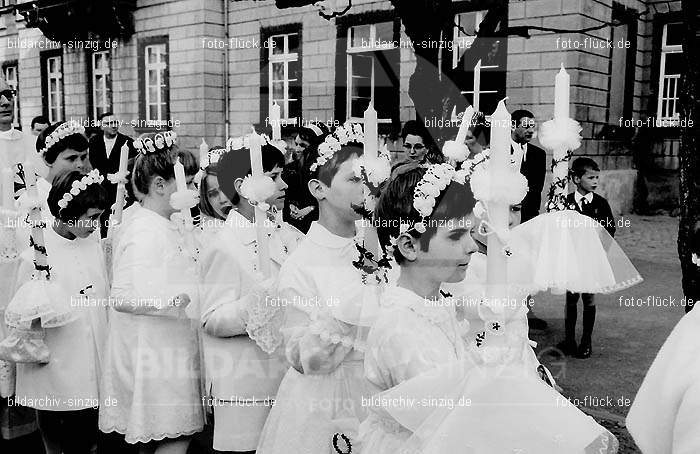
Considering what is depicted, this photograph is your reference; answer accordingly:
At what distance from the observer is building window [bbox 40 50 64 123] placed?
1952cm

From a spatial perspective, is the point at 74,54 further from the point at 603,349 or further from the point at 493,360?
the point at 493,360

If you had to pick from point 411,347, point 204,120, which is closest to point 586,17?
point 204,120

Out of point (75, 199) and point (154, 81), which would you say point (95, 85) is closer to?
point (154, 81)

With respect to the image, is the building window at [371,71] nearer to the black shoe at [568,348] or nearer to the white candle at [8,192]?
the black shoe at [568,348]

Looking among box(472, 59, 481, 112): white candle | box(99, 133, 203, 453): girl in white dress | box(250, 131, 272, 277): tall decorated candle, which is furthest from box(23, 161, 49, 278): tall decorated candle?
box(472, 59, 481, 112): white candle

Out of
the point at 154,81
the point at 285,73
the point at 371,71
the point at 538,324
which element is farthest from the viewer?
the point at 154,81

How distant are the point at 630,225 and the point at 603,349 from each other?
759cm

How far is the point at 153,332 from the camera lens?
3.24m

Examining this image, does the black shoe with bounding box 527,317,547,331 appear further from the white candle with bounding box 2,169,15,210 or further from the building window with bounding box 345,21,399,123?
the building window with bounding box 345,21,399,123

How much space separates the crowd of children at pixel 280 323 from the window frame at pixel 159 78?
515 inches

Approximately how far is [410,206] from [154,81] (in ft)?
52.7

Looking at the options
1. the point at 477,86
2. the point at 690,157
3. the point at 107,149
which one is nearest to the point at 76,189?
→ the point at 690,157

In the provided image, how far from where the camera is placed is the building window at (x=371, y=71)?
13898mm

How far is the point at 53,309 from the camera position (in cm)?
325
